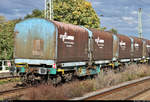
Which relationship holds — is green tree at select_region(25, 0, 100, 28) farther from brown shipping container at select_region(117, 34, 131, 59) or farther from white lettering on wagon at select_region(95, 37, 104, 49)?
white lettering on wagon at select_region(95, 37, 104, 49)

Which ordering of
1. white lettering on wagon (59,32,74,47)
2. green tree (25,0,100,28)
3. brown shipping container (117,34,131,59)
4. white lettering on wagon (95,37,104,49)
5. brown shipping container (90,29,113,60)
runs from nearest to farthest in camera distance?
white lettering on wagon (59,32,74,47)
brown shipping container (90,29,113,60)
white lettering on wagon (95,37,104,49)
brown shipping container (117,34,131,59)
green tree (25,0,100,28)

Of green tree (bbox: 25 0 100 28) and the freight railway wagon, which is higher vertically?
green tree (bbox: 25 0 100 28)

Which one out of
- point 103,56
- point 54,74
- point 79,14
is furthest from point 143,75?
point 79,14

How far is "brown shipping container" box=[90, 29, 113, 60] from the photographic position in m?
13.4

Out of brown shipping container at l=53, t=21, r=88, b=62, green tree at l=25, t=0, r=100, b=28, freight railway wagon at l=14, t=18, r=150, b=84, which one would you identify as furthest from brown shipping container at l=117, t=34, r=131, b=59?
green tree at l=25, t=0, r=100, b=28

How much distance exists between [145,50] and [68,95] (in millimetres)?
19556

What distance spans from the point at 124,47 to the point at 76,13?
33.5 feet

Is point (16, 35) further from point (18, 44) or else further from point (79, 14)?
point (79, 14)

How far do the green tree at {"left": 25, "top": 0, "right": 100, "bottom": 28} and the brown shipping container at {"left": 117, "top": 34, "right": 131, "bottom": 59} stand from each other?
856 centimetres

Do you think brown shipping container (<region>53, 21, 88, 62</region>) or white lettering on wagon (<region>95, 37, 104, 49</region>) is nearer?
brown shipping container (<region>53, 21, 88, 62</region>)

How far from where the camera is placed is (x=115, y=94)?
8602 mm

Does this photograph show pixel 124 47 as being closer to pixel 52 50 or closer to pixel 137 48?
pixel 137 48

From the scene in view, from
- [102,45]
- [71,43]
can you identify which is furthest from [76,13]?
[71,43]

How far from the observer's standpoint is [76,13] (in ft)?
85.2
